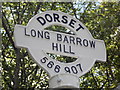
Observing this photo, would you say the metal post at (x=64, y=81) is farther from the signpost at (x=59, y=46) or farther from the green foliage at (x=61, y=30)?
the green foliage at (x=61, y=30)

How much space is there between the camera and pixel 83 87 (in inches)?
361

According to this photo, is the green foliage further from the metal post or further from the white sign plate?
the metal post

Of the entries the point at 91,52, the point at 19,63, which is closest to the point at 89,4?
the point at 19,63

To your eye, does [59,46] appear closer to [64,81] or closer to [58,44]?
[58,44]

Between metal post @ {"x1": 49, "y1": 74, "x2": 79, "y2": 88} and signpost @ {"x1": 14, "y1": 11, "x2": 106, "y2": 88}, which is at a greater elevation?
signpost @ {"x1": 14, "y1": 11, "x2": 106, "y2": 88}

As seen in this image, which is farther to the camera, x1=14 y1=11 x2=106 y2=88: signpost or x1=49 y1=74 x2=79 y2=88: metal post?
x1=14 y1=11 x2=106 y2=88: signpost

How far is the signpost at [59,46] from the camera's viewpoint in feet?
10.2

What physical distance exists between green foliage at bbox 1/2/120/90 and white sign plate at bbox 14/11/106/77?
4.87m

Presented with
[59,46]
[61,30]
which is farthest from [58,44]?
[61,30]

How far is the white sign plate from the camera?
3.15 m

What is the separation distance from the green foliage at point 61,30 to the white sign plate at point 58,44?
4867mm

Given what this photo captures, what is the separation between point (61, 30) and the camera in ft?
27.6

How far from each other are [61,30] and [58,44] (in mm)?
5212

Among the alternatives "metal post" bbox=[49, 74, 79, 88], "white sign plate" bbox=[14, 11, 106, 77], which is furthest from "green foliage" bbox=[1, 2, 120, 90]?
"metal post" bbox=[49, 74, 79, 88]
